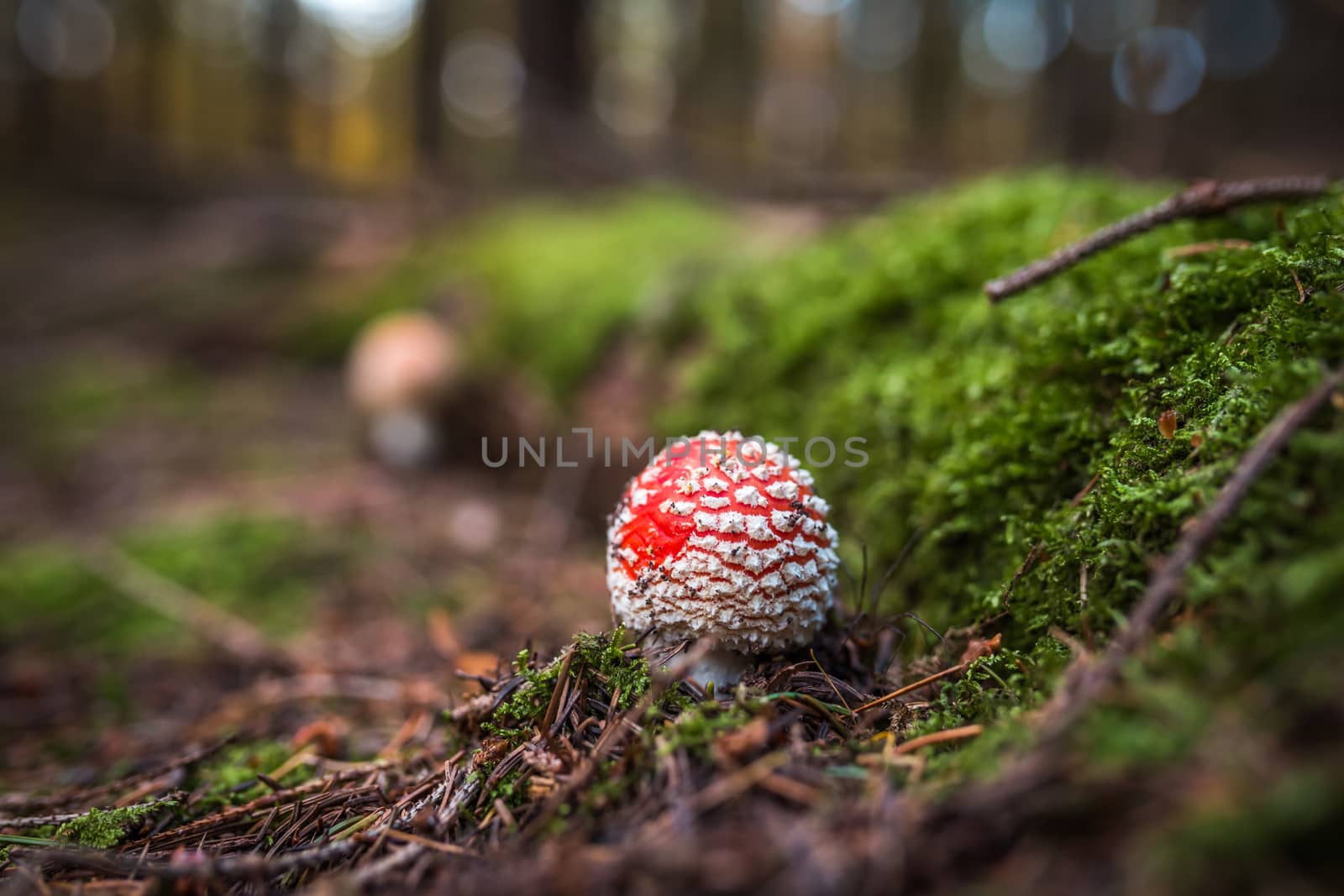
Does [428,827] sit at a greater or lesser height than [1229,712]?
lesser

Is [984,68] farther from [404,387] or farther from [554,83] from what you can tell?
[404,387]

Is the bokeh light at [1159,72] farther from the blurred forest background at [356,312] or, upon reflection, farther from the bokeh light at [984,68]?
the bokeh light at [984,68]

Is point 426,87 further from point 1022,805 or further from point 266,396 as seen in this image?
point 1022,805

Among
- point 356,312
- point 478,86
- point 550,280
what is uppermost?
point 478,86

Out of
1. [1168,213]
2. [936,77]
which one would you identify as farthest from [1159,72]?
[936,77]

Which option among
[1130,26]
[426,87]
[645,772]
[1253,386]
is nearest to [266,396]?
[426,87]

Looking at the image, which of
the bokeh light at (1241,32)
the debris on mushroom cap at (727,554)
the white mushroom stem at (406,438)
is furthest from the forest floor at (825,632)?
the bokeh light at (1241,32)
